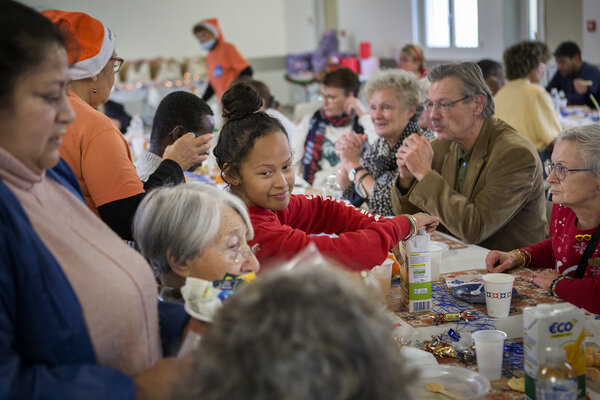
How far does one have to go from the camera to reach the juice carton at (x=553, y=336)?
120cm

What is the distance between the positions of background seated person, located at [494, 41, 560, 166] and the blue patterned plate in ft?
10.4

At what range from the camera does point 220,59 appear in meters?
8.14

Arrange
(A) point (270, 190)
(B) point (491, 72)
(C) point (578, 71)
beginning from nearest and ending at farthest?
(A) point (270, 190) → (B) point (491, 72) → (C) point (578, 71)

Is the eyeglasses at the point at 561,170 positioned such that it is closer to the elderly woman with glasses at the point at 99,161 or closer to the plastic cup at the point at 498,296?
the plastic cup at the point at 498,296

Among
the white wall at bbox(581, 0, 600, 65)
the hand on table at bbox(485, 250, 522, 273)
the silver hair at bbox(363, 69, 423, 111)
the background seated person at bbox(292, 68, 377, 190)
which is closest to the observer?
the hand on table at bbox(485, 250, 522, 273)

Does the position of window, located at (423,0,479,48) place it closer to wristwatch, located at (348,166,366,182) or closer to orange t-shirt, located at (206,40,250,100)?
orange t-shirt, located at (206,40,250,100)

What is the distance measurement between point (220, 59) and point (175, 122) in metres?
5.73

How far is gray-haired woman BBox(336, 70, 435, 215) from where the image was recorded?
11.4 feet

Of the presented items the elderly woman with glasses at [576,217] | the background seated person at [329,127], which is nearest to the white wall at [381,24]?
the background seated person at [329,127]

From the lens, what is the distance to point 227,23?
12977 mm

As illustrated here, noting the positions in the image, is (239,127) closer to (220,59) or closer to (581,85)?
(581,85)

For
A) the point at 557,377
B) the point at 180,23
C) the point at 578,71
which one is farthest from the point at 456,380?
the point at 180,23

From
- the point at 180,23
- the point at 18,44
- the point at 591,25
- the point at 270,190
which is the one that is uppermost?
the point at 180,23

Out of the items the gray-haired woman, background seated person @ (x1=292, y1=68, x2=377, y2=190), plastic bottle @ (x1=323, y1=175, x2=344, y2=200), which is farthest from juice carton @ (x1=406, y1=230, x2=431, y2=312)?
background seated person @ (x1=292, y1=68, x2=377, y2=190)
